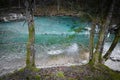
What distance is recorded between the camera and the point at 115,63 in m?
14.2

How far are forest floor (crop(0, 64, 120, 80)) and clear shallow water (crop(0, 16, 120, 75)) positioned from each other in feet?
5.29

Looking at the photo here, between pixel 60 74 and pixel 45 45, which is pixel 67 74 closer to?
pixel 60 74

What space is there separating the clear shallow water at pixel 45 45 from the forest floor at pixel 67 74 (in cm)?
161

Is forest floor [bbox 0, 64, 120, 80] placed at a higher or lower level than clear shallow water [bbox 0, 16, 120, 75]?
higher

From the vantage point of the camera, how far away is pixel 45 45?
58.7ft

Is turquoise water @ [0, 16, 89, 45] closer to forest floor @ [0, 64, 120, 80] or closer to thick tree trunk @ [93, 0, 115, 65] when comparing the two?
thick tree trunk @ [93, 0, 115, 65]

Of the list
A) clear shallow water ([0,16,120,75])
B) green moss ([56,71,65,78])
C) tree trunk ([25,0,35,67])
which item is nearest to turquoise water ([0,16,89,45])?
clear shallow water ([0,16,120,75])

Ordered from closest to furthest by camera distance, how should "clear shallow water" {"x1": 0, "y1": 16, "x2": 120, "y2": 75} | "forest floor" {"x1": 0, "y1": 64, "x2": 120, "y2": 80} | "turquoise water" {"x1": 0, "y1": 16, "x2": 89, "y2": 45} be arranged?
"forest floor" {"x1": 0, "y1": 64, "x2": 120, "y2": 80} < "clear shallow water" {"x1": 0, "y1": 16, "x2": 120, "y2": 75} < "turquoise water" {"x1": 0, "y1": 16, "x2": 89, "y2": 45}

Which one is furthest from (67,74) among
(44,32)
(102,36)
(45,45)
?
(44,32)

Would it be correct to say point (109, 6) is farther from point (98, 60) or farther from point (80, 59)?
point (80, 59)

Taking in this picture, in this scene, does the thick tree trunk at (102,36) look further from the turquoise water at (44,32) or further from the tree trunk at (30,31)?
the turquoise water at (44,32)

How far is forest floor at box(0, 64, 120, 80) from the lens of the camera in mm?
7604

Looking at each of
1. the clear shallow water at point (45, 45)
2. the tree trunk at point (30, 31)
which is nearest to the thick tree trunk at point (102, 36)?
the clear shallow water at point (45, 45)

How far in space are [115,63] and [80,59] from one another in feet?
8.54
